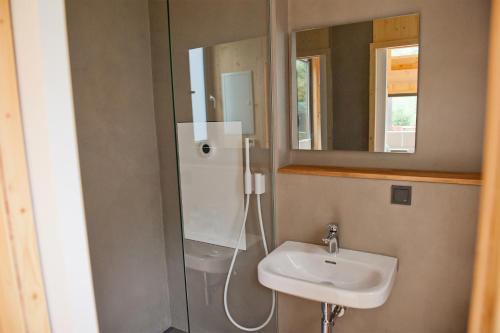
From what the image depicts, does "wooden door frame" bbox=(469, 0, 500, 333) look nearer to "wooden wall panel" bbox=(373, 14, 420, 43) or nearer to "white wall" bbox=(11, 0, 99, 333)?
"white wall" bbox=(11, 0, 99, 333)

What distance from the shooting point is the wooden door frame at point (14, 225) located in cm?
88

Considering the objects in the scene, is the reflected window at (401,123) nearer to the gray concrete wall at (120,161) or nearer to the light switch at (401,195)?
the light switch at (401,195)


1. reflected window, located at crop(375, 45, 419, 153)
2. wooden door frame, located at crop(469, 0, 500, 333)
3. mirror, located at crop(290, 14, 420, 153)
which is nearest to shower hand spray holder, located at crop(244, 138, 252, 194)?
mirror, located at crop(290, 14, 420, 153)

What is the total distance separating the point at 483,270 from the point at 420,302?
118 cm

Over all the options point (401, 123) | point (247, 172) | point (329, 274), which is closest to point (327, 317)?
point (329, 274)

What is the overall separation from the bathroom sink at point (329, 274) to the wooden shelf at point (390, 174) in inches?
16.2

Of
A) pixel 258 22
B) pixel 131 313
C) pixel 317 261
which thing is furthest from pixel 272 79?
pixel 131 313

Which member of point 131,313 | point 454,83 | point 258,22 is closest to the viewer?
point 454,83

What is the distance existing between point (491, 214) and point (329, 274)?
119 centimetres

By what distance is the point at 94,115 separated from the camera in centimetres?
207

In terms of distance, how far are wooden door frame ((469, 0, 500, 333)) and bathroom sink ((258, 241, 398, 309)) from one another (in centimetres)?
73

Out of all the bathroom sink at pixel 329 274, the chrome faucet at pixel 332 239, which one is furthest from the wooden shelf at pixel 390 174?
the bathroom sink at pixel 329 274

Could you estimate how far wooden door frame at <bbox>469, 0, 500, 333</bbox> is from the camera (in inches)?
25.3

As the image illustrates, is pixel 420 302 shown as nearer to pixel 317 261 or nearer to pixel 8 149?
pixel 317 261
